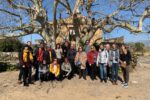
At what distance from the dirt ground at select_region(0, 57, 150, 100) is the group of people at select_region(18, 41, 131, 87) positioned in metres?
0.41

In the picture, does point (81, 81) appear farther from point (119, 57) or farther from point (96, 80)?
point (119, 57)

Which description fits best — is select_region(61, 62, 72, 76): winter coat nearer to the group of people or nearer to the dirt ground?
the group of people

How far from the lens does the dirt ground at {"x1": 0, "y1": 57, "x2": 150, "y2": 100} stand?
15586 mm

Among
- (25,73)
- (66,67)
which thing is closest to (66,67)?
(66,67)

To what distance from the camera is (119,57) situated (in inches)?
699

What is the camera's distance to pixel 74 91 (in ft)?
54.7

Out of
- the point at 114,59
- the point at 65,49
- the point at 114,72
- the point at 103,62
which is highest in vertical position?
the point at 65,49

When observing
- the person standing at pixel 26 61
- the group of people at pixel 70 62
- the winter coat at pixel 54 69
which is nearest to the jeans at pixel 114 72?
the group of people at pixel 70 62

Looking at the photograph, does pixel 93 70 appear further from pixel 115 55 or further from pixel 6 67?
pixel 6 67

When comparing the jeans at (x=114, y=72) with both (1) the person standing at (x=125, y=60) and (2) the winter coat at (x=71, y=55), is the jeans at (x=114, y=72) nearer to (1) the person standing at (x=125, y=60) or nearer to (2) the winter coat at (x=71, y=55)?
(1) the person standing at (x=125, y=60)

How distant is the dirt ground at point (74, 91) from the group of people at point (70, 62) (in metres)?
0.41

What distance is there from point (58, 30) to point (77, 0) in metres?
2.24

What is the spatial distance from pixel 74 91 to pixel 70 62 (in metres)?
2.19

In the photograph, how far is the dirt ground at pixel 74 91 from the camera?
51.1 feet
